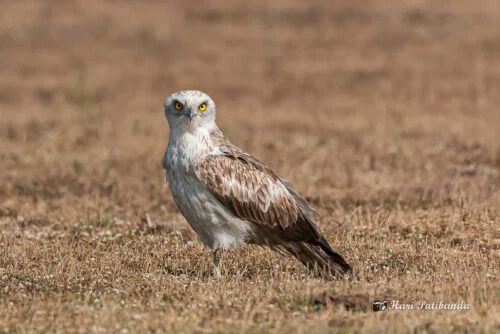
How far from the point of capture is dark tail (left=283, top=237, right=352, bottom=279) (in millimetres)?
9203

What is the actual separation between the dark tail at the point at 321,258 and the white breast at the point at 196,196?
64 centimetres

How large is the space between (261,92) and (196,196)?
18530 millimetres

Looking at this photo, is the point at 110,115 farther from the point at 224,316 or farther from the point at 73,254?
the point at 224,316

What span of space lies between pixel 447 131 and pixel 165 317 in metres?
14.8

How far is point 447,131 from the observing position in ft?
69.9

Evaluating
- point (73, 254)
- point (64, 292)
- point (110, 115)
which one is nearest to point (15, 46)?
point (110, 115)

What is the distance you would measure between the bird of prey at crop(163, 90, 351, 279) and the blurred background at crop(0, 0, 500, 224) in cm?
452

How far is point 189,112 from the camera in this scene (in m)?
9.30
